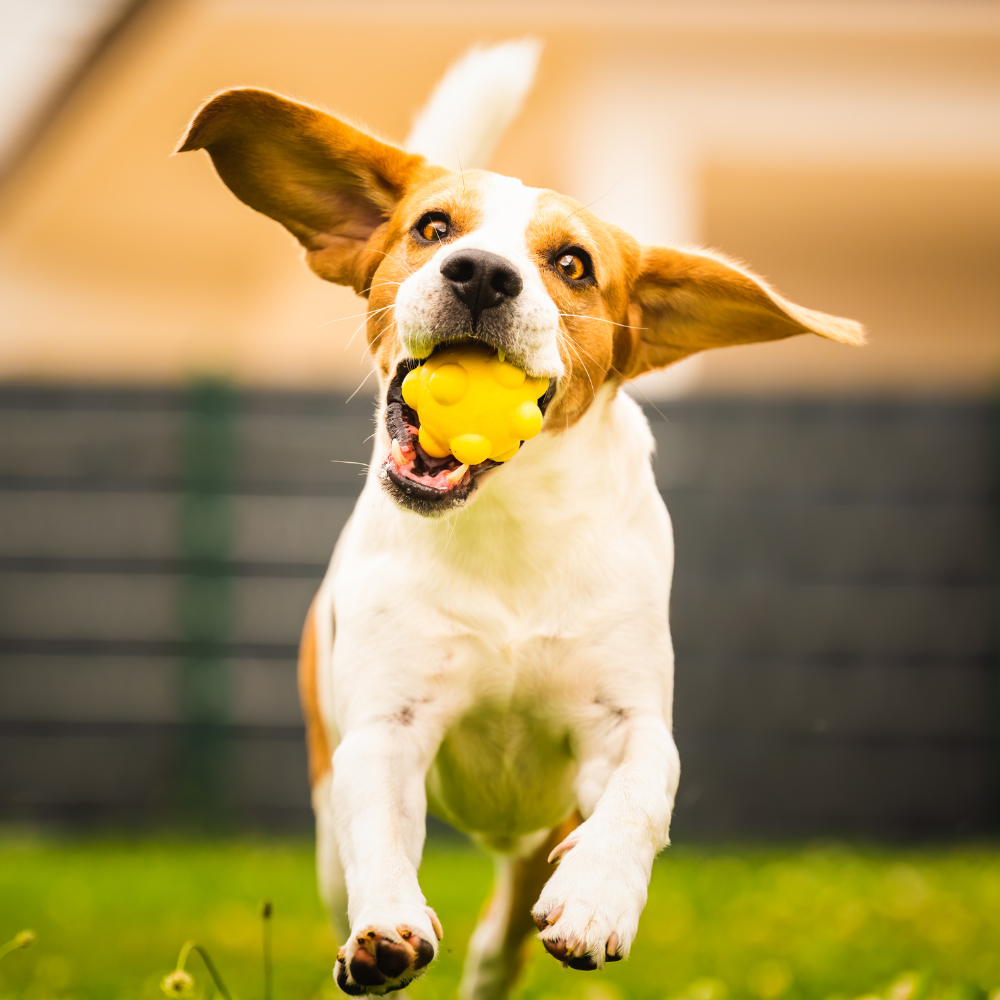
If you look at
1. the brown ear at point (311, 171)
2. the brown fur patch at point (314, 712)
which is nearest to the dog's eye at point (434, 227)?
the brown ear at point (311, 171)

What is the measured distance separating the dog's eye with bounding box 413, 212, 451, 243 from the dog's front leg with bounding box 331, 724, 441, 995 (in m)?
0.86

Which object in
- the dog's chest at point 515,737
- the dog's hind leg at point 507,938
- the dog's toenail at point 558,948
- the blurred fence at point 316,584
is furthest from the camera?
the blurred fence at point 316,584

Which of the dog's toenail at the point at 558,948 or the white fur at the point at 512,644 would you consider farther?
the white fur at the point at 512,644

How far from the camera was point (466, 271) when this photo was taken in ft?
6.32

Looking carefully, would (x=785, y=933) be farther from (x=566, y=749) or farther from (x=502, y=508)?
(x=502, y=508)

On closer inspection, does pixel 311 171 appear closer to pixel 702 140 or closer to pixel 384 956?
pixel 384 956

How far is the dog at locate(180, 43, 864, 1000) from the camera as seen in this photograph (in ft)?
6.33

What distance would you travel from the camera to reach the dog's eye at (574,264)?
218cm

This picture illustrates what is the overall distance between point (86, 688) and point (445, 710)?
5006mm

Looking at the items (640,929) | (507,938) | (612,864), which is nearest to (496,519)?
(612,864)

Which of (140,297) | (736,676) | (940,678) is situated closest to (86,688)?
(736,676)

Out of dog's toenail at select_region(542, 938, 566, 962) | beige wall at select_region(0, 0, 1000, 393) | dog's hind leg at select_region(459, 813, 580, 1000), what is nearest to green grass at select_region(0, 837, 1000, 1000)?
dog's hind leg at select_region(459, 813, 580, 1000)

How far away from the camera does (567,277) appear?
2.19 metres

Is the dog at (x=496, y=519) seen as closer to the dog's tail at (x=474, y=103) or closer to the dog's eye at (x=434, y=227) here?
the dog's eye at (x=434, y=227)
